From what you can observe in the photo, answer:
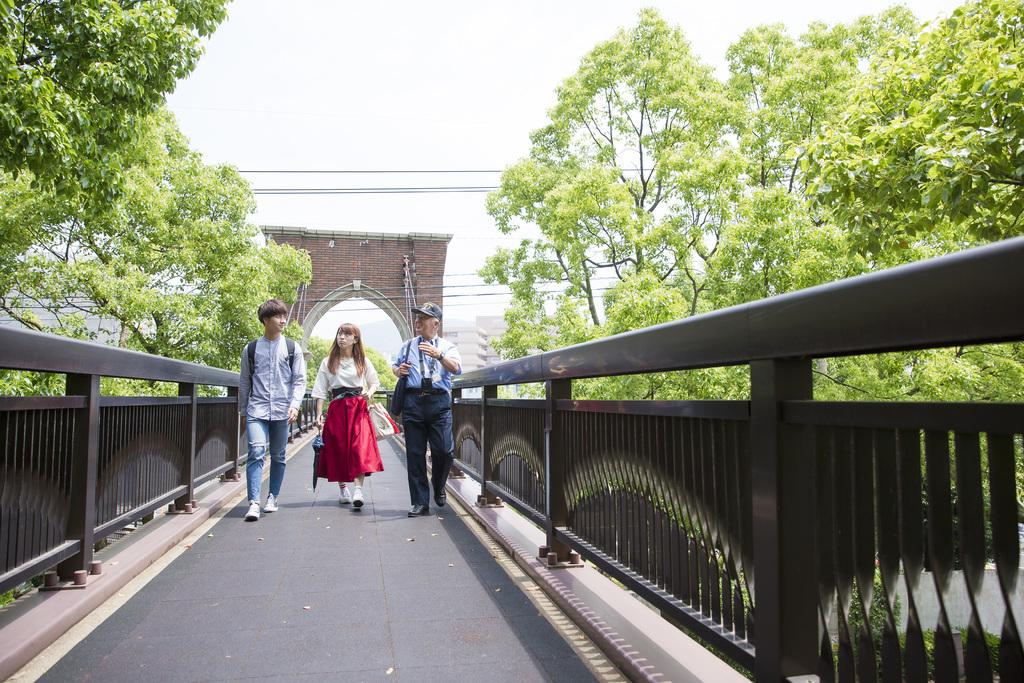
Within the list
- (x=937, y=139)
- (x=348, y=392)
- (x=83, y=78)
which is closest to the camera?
(x=348, y=392)

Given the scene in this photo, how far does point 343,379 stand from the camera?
6.48 m

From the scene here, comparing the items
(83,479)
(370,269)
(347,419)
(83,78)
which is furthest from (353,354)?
(370,269)

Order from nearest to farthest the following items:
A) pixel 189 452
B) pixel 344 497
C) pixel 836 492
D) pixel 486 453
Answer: pixel 836 492 < pixel 189 452 < pixel 486 453 < pixel 344 497

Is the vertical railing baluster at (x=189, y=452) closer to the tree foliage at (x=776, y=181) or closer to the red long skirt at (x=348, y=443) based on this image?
the red long skirt at (x=348, y=443)

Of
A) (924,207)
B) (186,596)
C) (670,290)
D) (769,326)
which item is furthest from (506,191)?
(769,326)

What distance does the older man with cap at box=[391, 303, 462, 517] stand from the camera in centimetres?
596

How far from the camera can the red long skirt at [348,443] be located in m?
6.38

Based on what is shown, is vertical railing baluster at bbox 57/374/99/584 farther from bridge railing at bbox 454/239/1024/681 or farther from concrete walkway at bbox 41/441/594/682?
bridge railing at bbox 454/239/1024/681

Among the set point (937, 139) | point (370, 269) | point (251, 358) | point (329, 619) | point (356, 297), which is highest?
point (370, 269)

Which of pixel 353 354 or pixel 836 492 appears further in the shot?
pixel 353 354

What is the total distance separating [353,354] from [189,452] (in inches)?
59.0

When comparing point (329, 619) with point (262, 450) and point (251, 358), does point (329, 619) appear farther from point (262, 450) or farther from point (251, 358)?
point (251, 358)

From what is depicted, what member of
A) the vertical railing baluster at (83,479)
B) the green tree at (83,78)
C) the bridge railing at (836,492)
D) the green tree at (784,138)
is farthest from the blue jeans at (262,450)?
the green tree at (784,138)

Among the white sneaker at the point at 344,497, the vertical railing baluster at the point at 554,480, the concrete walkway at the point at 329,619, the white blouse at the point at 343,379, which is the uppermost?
the white blouse at the point at 343,379
